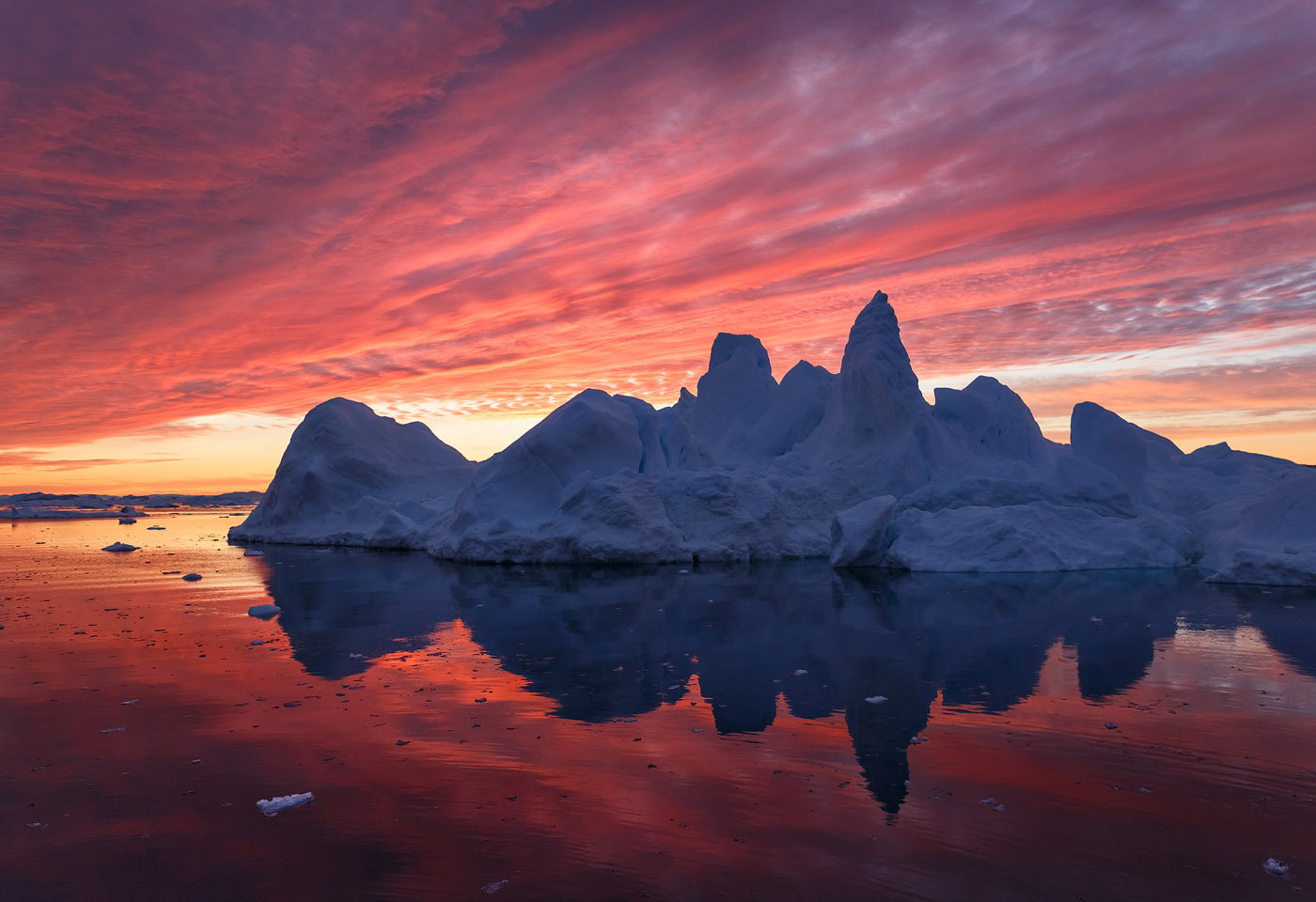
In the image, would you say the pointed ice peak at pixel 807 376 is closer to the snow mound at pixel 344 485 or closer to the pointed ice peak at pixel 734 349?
the pointed ice peak at pixel 734 349

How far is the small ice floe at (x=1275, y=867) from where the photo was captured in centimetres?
418

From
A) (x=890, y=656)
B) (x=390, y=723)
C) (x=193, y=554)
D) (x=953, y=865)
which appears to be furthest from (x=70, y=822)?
(x=193, y=554)

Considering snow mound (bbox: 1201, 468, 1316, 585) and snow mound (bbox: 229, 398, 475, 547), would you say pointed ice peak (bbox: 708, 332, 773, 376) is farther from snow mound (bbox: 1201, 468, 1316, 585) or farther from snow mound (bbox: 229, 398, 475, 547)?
snow mound (bbox: 1201, 468, 1316, 585)

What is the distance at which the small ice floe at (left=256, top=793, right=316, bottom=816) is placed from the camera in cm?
504

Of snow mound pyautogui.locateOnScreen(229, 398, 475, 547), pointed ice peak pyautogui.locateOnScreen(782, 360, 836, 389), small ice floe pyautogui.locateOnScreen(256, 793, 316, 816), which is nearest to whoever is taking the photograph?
small ice floe pyautogui.locateOnScreen(256, 793, 316, 816)

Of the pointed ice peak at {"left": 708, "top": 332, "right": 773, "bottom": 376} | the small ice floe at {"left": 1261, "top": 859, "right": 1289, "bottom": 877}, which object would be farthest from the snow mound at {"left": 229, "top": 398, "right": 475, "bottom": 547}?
the small ice floe at {"left": 1261, "top": 859, "right": 1289, "bottom": 877}

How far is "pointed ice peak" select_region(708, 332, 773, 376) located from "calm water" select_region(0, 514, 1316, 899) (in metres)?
28.0

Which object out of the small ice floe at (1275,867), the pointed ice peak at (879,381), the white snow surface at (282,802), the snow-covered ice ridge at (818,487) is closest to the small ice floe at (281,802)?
the white snow surface at (282,802)

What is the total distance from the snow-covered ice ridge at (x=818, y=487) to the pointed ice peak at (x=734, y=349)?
1070 mm

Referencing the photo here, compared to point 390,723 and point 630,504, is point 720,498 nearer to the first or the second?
point 630,504

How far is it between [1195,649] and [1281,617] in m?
4.33

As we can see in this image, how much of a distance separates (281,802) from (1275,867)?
552 cm

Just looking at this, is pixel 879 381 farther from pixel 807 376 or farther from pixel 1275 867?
pixel 1275 867

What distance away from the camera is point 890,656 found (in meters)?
9.80
